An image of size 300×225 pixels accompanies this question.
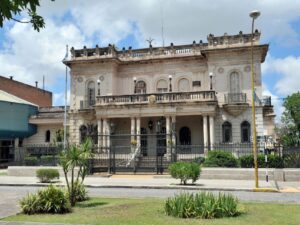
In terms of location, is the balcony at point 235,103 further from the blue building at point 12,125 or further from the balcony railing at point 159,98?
the blue building at point 12,125

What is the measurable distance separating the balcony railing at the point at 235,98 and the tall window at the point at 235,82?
0.52 metres

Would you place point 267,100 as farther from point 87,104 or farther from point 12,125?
point 12,125

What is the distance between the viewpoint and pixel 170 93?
36094mm

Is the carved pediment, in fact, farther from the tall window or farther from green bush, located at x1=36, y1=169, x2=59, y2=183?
green bush, located at x1=36, y1=169, x2=59, y2=183

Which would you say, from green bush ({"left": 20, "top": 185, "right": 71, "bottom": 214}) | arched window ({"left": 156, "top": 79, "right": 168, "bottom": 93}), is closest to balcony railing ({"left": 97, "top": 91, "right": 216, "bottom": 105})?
arched window ({"left": 156, "top": 79, "right": 168, "bottom": 93})

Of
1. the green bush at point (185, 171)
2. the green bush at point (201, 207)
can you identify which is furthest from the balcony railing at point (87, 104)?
the green bush at point (201, 207)

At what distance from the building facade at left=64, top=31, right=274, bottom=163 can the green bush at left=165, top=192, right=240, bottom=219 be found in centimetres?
2204

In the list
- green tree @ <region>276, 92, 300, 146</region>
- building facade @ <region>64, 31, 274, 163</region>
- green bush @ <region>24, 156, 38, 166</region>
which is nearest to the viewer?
green bush @ <region>24, 156, 38, 166</region>

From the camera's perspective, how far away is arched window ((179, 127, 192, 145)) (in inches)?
1547

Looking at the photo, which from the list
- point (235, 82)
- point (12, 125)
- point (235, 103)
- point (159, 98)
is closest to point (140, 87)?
point (159, 98)

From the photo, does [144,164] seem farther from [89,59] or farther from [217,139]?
[89,59]

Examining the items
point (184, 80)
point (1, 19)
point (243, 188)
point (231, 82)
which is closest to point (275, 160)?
point (243, 188)

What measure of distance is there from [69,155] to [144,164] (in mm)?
18284

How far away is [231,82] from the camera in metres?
37.5
